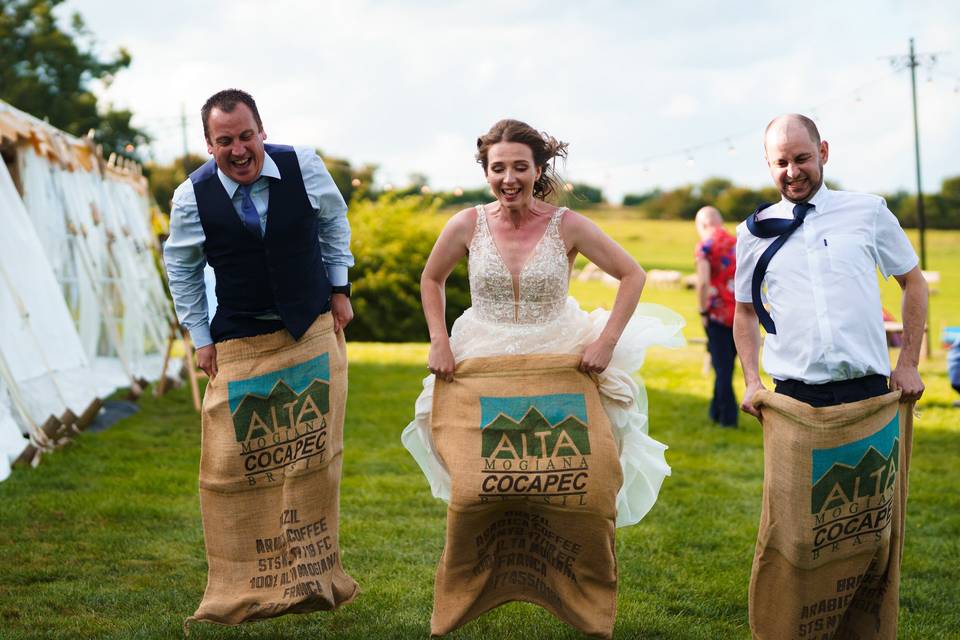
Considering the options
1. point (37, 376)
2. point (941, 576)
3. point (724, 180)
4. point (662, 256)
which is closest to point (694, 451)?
point (941, 576)

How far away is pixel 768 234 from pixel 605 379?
84 cm

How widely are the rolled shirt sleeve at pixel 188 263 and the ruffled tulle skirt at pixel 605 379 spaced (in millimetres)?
924

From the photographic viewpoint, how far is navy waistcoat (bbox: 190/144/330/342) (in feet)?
12.4

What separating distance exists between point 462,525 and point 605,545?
53cm

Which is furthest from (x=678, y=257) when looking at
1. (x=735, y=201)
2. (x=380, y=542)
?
(x=380, y=542)

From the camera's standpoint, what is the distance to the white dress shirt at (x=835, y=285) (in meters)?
3.26

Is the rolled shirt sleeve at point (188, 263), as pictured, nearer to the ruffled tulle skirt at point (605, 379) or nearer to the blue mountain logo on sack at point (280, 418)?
the blue mountain logo on sack at point (280, 418)

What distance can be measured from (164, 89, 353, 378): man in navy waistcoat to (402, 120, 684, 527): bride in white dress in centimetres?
49

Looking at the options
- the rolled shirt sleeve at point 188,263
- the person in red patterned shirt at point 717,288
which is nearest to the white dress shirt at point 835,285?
the rolled shirt sleeve at point 188,263

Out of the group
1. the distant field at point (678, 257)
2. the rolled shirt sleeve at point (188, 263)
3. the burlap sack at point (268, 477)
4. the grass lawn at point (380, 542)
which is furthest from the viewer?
the distant field at point (678, 257)

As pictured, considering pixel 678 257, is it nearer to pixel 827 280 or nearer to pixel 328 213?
pixel 328 213

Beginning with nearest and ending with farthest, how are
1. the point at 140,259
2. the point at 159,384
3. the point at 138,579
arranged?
the point at 138,579 < the point at 159,384 < the point at 140,259

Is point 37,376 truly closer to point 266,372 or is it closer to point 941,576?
point 266,372

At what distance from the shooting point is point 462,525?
149 inches
